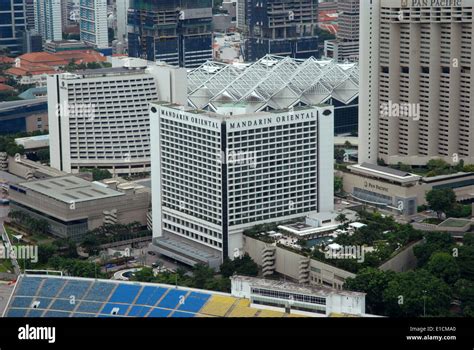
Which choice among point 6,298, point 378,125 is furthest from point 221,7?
point 6,298

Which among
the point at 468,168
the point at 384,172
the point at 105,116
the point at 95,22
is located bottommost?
the point at 468,168

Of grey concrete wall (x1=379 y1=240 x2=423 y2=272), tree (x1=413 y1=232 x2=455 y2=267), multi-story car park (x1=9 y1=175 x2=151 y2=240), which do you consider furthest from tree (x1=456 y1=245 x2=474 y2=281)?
multi-story car park (x1=9 y1=175 x2=151 y2=240)

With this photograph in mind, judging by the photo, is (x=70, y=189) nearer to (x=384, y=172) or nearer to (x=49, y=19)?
(x=384, y=172)

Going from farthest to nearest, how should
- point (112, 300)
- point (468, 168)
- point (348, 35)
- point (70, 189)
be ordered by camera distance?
point (348, 35) < point (468, 168) < point (70, 189) < point (112, 300)

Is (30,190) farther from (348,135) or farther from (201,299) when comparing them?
(348,135)

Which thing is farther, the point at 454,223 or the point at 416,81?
the point at 416,81

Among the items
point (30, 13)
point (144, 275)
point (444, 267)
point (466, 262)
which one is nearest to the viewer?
point (444, 267)

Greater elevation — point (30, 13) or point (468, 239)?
point (30, 13)

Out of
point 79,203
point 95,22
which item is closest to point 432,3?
point 79,203
